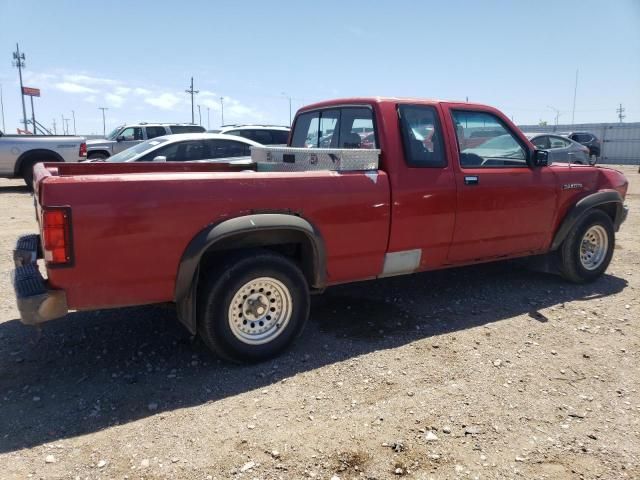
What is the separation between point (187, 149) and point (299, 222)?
5.91 metres

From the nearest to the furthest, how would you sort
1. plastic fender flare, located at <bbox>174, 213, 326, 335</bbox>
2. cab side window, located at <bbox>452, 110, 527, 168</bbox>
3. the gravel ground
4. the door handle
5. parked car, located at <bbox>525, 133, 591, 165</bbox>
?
the gravel ground
plastic fender flare, located at <bbox>174, 213, 326, 335</bbox>
the door handle
cab side window, located at <bbox>452, 110, 527, 168</bbox>
parked car, located at <bbox>525, 133, 591, 165</bbox>

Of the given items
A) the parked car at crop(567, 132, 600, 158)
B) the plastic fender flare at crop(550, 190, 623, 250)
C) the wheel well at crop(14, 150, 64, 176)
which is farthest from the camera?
the parked car at crop(567, 132, 600, 158)

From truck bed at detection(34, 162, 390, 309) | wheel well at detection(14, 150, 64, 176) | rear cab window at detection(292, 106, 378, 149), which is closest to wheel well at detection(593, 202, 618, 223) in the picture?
rear cab window at detection(292, 106, 378, 149)

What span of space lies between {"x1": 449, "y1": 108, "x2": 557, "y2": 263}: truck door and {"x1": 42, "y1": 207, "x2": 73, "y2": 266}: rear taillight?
10.1 ft

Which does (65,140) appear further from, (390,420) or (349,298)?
(390,420)

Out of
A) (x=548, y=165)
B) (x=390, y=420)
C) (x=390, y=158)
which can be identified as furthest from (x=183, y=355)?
(x=548, y=165)

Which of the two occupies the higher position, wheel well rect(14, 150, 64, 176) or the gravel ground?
wheel well rect(14, 150, 64, 176)

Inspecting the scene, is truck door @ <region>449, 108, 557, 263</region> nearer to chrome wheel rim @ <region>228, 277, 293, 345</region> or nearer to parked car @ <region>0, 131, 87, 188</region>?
chrome wheel rim @ <region>228, 277, 293, 345</region>

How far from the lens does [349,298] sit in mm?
5207

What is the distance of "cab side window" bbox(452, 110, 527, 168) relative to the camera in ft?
15.4

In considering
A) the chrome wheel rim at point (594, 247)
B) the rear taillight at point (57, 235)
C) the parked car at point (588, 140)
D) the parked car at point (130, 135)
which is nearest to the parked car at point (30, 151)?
the parked car at point (130, 135)

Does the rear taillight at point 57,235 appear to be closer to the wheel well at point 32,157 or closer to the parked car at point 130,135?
the wheel well at point 32,157

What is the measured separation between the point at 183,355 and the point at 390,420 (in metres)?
1.70

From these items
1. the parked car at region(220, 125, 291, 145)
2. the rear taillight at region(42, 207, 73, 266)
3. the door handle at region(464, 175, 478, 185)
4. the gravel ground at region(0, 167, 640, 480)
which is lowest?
the gravel ground at region(0, 167, 640, 480)
